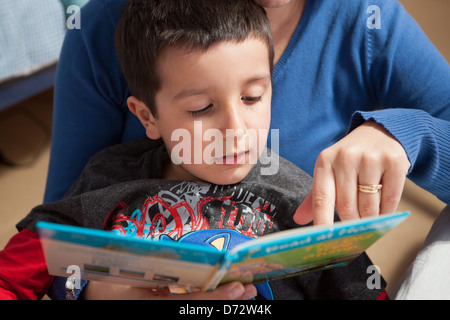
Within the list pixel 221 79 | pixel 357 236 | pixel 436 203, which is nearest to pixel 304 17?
pixel 221 79

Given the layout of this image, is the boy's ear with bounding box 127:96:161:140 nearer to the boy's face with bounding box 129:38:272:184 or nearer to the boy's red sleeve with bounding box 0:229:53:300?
the boy's face with bounding box 129:38:272:184

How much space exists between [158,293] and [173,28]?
18.7 inches

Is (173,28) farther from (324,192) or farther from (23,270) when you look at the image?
(23,270)

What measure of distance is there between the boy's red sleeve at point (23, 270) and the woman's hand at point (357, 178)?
22.3 inches

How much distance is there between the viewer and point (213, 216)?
945mm

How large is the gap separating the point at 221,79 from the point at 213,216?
28 cm

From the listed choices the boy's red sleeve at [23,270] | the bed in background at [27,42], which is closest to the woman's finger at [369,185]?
→ the boy's red sleeve at [23,270]

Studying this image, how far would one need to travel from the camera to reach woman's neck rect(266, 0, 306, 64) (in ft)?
3.30

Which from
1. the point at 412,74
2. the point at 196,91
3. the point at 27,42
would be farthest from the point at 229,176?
the point at 27,42

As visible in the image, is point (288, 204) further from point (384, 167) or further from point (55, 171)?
point (55, 171)

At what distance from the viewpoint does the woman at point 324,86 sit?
89 centimetres

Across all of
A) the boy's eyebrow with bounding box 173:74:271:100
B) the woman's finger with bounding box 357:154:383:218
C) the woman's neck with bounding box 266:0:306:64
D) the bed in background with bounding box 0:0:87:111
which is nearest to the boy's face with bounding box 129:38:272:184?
the boy's eyebrow with bounding box 173:74:271:100

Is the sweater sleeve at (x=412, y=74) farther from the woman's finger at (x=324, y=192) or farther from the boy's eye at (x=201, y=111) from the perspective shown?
the boy's eye at (x=201, y=111)

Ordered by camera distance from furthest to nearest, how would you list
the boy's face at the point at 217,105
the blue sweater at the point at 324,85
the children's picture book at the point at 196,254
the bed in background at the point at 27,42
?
the bed in background at the point at 27,42, the blue sweater at the point at 324,85, the boy's face at the point at 217,105, the children's picture book at the point at 196,254
